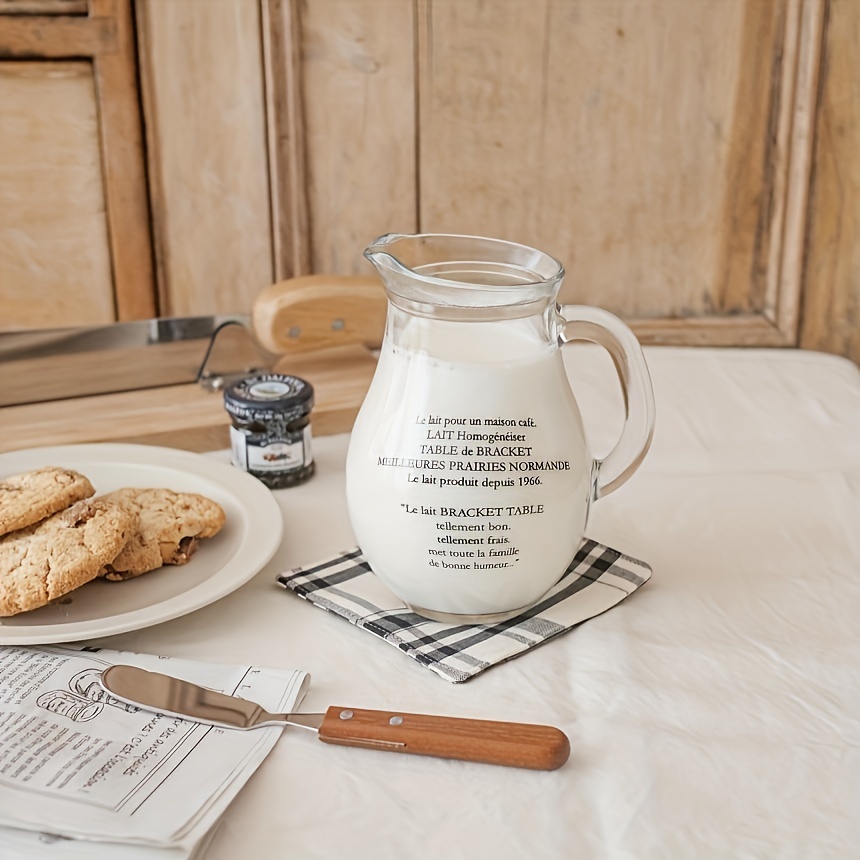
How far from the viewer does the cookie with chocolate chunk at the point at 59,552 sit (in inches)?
26.1

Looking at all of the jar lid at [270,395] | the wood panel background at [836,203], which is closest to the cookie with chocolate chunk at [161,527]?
the jar lid at [270,395]

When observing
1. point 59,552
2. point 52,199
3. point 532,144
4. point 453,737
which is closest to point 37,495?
point 59,552

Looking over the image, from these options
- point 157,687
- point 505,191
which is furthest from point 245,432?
point 505,191

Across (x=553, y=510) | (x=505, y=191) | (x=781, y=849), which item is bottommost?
(x=781, y=849)

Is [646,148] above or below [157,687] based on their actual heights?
above

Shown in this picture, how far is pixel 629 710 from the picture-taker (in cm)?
62

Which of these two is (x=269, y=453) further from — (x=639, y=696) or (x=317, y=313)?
(x=639, y=696)

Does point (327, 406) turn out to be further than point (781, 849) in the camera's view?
Yes

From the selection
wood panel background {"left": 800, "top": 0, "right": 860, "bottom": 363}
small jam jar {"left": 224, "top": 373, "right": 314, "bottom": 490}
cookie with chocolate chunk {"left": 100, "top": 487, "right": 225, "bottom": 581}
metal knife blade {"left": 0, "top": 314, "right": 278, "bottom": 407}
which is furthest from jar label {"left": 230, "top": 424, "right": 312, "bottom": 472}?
wood panel background {"left": 800, "top": 0, "right": 860, "bottom": 363}

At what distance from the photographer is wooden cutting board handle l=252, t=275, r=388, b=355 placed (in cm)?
114

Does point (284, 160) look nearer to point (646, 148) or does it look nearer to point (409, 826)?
point (646, 148)

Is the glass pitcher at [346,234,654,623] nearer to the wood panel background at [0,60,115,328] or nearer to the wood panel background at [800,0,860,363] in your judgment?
the wood panel background at [0,60,115,328]

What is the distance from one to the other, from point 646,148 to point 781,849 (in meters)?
1.03

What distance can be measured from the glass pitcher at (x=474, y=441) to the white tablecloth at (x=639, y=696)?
0.20 ft
